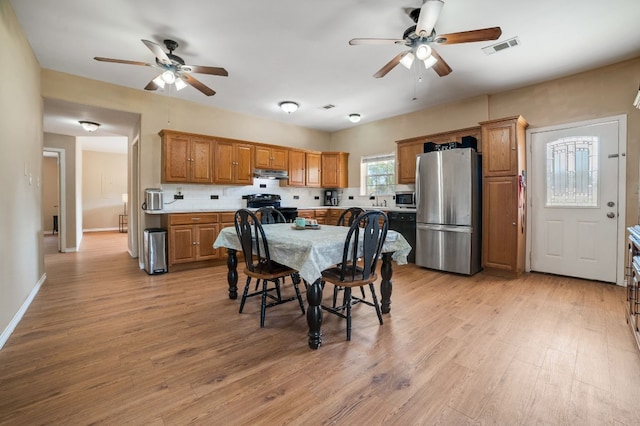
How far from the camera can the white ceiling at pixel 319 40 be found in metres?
2.56

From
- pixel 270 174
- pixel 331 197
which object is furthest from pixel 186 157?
pixel 331 197

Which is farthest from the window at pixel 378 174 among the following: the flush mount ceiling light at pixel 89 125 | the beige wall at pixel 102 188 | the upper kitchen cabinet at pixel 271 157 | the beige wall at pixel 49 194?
the beige wall at pixel 49 194

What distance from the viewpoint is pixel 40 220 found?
12.4ft

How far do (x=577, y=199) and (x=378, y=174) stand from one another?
3.34m

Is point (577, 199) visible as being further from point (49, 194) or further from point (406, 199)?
point (49, 194)

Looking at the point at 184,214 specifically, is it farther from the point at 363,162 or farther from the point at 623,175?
the point at 623,175

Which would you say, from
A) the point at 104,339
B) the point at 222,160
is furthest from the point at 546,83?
the point at 104,339

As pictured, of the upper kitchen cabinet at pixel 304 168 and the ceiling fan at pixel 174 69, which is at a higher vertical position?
the ceiling fan at pixel 174 69

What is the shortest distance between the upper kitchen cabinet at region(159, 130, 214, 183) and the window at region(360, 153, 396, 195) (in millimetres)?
3284

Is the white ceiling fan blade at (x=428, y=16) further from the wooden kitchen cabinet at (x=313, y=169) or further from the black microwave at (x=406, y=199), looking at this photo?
the wooden kitchen cabinet at (x=313, y=169)

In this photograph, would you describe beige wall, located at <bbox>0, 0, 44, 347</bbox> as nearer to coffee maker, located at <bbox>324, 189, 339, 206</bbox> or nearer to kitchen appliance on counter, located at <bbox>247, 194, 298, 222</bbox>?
kitchen appliance on counter, located at <bbox>247, 194, 298, 222</bbox>

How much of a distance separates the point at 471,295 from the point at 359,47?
3.06 m

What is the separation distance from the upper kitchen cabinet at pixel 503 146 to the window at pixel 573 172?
0.40 m

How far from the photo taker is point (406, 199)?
5461 mm
